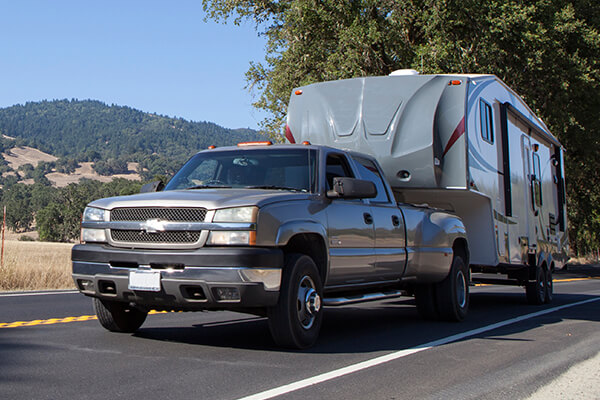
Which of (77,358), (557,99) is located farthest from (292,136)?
(557,99)

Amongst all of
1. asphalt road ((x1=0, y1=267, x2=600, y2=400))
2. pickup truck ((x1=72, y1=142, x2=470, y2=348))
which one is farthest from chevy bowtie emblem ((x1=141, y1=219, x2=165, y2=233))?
asphalt road ((x1=0, y1=267, x2=600, y2=400))

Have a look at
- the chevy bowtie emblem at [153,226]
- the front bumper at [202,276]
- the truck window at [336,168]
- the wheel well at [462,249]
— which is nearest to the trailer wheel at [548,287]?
the wheel well at [462,249]

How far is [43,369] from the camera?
17.9 ft

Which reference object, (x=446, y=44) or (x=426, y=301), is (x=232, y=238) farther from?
(x=446, y=44)

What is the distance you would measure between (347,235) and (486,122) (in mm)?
4992

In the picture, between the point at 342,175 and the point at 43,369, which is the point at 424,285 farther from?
the point at 43,369

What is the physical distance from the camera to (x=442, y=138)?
10.4 m

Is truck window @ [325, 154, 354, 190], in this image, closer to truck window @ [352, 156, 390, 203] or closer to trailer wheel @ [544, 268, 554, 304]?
truck window @ [352, 156, 390, 203]

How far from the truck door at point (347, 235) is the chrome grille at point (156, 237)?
151 cm

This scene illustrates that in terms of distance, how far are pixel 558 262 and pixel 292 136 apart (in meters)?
7.51

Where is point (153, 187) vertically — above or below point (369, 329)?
above

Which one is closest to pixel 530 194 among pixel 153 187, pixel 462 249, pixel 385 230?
pixel 462 249

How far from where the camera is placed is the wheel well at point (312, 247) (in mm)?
6711

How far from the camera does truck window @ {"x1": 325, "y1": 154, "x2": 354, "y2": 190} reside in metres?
7.77
